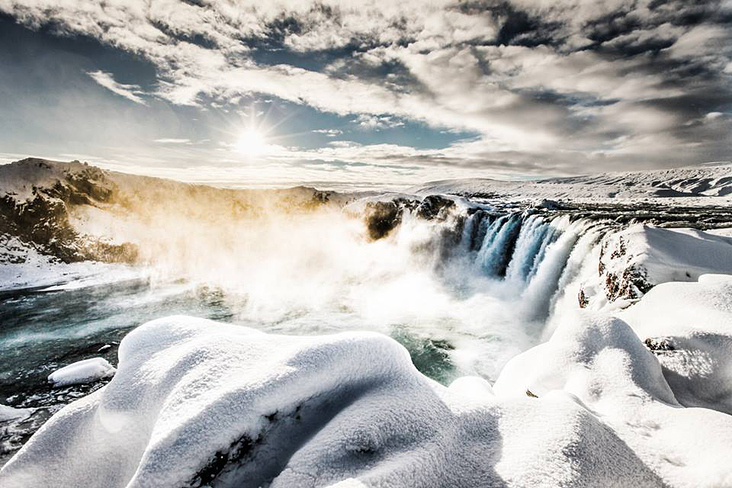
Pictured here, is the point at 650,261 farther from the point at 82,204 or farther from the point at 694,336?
the point at 82,204

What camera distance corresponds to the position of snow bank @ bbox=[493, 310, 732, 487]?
2.82 meters

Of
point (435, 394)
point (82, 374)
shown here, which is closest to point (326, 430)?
point (435, 394)

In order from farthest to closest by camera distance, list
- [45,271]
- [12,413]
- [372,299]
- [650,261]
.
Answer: [45,271] → [372,299] → [12,413] → [650,261]

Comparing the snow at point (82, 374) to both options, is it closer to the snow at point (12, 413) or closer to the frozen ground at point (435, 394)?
the frozen ground at point (435, 394)

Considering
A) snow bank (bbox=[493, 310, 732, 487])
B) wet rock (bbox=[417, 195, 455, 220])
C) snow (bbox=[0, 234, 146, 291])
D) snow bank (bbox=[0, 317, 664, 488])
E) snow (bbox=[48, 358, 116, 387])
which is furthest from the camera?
snow (bbox=[0, 234, 146, 291])

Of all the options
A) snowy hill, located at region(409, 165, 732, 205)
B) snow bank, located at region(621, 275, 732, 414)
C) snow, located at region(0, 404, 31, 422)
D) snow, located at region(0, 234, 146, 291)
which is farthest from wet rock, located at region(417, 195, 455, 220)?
snowy hill, located at region(409, 165, 732, 205)

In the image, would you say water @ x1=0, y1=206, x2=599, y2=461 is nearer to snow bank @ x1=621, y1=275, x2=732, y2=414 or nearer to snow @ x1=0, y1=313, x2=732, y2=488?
snow bank @ x1=621, y1=275, x2=732, y2=414

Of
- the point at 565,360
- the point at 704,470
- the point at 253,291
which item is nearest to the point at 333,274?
the point at 253,291

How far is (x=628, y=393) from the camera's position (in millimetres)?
4137

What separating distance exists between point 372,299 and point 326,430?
2587cm

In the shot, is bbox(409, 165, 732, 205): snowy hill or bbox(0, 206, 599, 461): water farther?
bbox(409, 165, 732, 205): snowy hill

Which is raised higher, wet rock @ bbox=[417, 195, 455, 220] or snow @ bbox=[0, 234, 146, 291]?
wet rock @ bbox=[417, 195, 455, 220]

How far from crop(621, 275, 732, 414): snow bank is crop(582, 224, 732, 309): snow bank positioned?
1916 millimetres

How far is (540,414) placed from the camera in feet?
10.2
